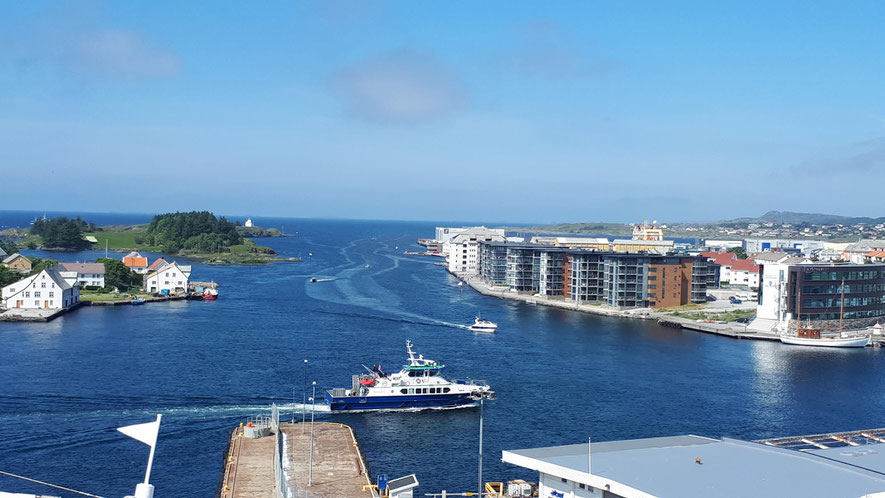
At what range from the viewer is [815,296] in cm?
4034

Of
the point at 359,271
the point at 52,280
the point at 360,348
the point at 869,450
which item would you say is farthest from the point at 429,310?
the point at 869,450

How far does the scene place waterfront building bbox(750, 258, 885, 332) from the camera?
4016 centimetres

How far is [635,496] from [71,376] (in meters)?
22.1

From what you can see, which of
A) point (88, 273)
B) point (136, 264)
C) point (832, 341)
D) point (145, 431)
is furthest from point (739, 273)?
point (145, 431)

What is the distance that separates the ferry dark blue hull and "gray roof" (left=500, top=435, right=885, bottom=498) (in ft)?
39.4

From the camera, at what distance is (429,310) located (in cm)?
4688

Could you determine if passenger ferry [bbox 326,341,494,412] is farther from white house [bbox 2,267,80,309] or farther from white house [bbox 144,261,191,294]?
white house [bbox 144,261,191,294]

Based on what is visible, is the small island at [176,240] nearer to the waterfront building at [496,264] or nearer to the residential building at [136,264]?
the residential building at [136,264]

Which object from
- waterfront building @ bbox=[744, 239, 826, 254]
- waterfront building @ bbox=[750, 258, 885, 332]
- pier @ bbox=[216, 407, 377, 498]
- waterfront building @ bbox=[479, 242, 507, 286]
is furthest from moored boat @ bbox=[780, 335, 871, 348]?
waterfront building @ bbox=[744, 239, 826, 254]

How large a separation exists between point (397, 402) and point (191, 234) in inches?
3172

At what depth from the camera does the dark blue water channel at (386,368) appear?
1906cm

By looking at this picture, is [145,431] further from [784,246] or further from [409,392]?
[784,246]

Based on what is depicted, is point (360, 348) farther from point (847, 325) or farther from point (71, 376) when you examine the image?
point (847, 325)

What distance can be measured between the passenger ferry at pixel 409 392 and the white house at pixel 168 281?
3121 cm
